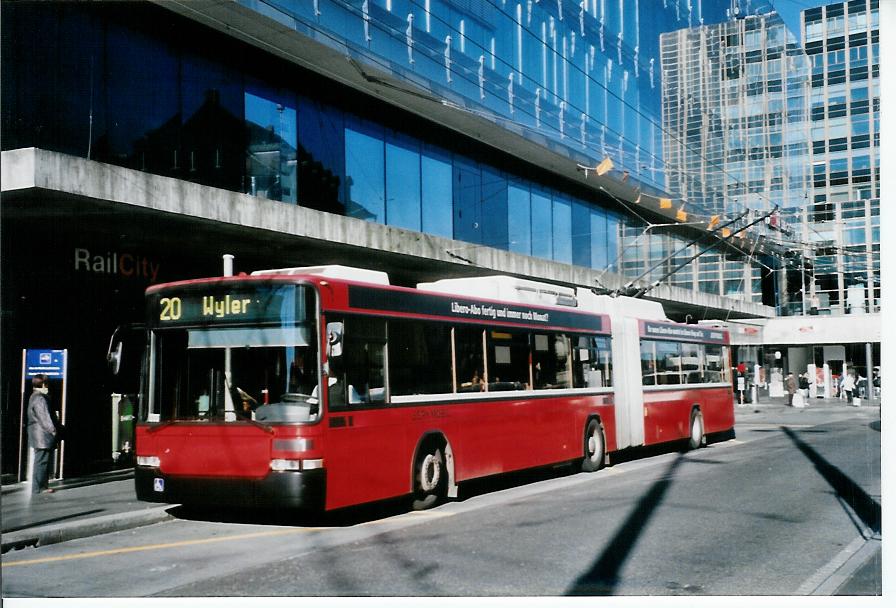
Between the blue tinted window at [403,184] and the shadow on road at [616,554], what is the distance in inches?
433

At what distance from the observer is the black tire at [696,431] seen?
20.7m

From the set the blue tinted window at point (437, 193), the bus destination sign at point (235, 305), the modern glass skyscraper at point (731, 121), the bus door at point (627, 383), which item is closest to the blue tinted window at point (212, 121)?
the blue tinted window at point (437, 193)

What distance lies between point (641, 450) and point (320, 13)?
38.3 feet

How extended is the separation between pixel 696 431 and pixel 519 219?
30.7ft

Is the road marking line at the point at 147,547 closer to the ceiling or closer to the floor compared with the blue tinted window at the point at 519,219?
closer to the floor

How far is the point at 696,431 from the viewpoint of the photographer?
68.8 feet

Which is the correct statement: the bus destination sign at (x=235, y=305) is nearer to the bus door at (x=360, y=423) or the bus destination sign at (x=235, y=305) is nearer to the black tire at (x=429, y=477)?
the bus door at (x=360, y=423)

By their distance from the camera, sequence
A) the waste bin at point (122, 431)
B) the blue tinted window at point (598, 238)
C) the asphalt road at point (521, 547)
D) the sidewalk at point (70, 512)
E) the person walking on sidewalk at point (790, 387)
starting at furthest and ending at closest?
the person walking on sidewalk at point (790, 387) → the blue tinted window at point (598, 238) → the waste bin at point (122, 431) → the sidewalk at point (70, 512) → the asphalt road at point (521, 547)

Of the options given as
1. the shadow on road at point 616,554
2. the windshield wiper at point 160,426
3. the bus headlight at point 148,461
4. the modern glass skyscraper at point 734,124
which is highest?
the modern glass skyscraper at point 734,124

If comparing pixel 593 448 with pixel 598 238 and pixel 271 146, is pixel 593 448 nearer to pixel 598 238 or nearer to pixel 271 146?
pixel 271 146

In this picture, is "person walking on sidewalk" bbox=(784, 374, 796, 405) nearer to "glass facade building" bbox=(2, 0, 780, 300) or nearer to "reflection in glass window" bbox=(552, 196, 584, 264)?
Result: "glass facade building" bbox=(2, 0, 780, 300)

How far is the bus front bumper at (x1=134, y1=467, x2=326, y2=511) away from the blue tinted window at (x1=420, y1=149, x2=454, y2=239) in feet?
44.3

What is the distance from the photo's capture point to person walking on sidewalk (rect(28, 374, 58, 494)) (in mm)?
13312

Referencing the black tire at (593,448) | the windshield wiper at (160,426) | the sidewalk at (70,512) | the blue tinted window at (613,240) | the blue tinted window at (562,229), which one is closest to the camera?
the sidewalk at (70,512)
